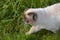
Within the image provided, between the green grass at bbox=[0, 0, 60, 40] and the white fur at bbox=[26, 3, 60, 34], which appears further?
the green grass at bbox=[0, 0, 60, 40]

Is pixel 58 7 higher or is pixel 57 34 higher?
pixel 58 7

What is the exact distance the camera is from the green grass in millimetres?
4402

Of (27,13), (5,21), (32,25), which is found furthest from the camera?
(5,21)

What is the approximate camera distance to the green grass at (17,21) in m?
4.40

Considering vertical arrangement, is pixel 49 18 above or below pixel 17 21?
above

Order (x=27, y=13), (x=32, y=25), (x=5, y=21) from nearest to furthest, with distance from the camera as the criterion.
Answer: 1. (x=27, y=13)
2. (x=32, y=25)
3. (x=5, y=21)

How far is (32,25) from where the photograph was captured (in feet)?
14.3

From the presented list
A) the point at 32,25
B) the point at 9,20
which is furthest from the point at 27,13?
the point at 9,20

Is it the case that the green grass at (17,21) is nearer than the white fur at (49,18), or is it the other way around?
the white fur at (49,18)

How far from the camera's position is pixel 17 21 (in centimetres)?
476

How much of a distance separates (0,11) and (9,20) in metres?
0.30

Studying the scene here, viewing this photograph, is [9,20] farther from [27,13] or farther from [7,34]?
[27,13]

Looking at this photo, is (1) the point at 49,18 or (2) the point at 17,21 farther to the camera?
(2) the point at 17,21

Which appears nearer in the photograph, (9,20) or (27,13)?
(27,13)
